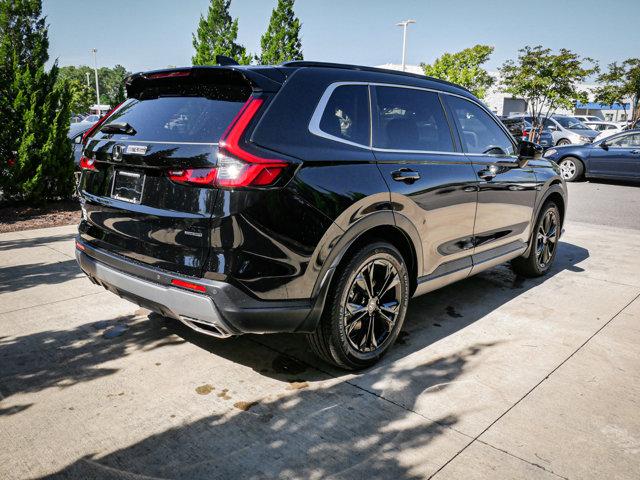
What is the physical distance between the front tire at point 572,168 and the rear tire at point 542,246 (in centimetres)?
1032

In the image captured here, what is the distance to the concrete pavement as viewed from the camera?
2.51 metres

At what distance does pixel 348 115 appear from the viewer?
3229mm

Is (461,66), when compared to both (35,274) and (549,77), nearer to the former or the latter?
(549,77)

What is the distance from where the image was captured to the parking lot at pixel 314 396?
251 cm

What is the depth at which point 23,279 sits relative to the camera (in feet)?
16.5

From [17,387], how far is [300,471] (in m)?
1.86

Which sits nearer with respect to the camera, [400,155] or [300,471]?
[300,471]

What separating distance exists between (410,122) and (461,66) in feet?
96.3

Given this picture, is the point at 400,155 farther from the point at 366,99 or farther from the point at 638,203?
the point at 638,203

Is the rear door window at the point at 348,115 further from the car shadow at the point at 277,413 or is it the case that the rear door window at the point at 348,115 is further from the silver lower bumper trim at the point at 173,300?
the car shadow at the point at 277,413

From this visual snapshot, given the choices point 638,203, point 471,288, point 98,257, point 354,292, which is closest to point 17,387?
point 98,257

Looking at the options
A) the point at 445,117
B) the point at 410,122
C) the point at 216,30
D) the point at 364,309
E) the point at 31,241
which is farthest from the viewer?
Result: the point at 216,30

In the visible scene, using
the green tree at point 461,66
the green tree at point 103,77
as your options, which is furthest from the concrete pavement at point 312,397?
the green tree at point 103,77

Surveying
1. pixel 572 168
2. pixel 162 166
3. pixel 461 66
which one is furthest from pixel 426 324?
pixel 461 66
